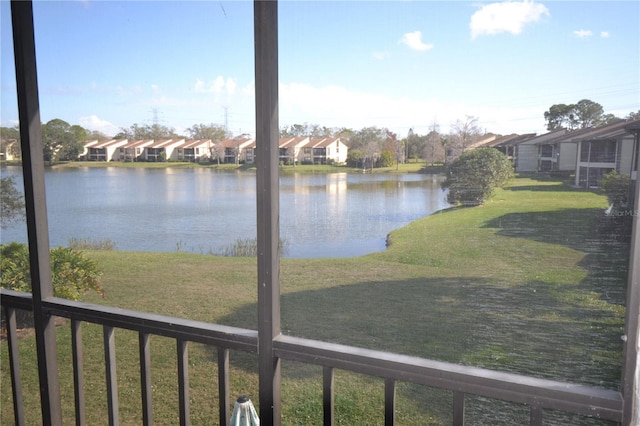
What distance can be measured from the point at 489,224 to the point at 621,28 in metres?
0.85

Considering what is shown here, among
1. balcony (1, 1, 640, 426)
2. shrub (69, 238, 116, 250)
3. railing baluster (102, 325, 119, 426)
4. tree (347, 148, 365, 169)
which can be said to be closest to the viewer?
balcony (1, 1, 640, 426)

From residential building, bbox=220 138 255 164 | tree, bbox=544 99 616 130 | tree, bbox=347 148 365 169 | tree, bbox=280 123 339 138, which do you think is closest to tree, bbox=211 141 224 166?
residential building, bbox=220 138 255 164

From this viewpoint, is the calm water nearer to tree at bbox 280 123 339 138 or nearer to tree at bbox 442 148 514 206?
tree at bbox 442 148 514 206

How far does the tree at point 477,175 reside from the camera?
1.80m

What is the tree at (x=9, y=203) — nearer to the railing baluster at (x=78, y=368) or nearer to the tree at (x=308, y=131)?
the railing baluster at (x=78, y=368)

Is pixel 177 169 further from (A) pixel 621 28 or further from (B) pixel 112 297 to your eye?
(A) pixel 621 28

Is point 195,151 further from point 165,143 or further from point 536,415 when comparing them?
point 536,415

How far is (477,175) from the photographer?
1.88m

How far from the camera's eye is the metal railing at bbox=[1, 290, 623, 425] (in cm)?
95

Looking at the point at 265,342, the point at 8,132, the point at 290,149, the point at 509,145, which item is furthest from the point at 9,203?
the point at 509,145

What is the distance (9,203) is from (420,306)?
2.57m

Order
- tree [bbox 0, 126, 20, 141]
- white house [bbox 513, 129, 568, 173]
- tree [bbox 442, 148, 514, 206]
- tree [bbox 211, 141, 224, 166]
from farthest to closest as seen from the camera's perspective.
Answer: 1. tree [bbox 0, 126, 20, 141]
2. tree [bbox 211, 141, 224, 166]
3. tree [bbox 442, 148, 514, 206]
4. white house [bbox 513, 129, 568, 173]

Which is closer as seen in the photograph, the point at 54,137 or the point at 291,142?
the point at 291,142

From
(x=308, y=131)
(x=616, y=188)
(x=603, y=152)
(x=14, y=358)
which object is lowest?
(x=14, y=358)
